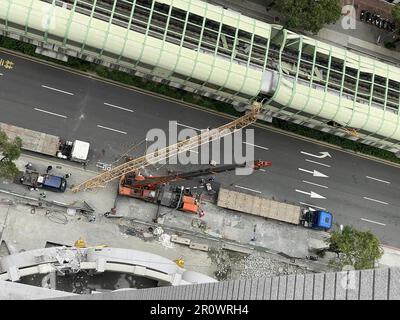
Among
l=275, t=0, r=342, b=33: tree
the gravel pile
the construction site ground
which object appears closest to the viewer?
the construction site ground

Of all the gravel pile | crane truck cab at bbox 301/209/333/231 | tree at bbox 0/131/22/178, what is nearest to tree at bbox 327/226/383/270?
crane truck cab at bbox 301/209/333/231

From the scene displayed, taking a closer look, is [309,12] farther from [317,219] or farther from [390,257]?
[390,257]

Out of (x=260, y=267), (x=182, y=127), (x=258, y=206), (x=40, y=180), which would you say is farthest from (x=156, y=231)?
(x=40, y=180)

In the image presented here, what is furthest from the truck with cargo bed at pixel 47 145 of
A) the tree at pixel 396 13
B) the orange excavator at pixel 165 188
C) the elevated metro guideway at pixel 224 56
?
the tree at pixel 396 13

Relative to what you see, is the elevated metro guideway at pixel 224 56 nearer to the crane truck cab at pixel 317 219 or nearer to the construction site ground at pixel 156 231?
the crane truck cab at pixel 317 219

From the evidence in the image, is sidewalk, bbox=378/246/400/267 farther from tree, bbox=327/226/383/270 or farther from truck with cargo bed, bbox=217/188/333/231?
truck with cargo bed, bbox=217/188/333/231

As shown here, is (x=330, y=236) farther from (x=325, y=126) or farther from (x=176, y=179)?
(x=176, y=179)
